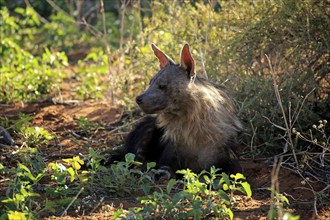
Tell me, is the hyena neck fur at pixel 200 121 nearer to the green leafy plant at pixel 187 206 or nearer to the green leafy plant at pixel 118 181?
the green leafy plant at pixel 118 181

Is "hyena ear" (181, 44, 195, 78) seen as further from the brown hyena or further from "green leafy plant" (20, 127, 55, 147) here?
"green leafy plant" (20, 127, 55, 147)

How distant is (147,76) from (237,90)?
135cm

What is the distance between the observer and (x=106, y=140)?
23.1 feet

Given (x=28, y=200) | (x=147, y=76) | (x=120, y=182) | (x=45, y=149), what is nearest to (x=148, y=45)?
(x=147, y=76)

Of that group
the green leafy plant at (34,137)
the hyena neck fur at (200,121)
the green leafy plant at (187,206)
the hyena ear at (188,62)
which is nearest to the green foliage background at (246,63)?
the hyena neck fur at (200,121)

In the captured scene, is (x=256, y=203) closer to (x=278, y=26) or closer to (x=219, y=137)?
(x=219, y=137)

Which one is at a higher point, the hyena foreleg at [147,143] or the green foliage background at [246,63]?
the green foliage background at [246,63]

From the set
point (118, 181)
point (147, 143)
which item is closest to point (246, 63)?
point (147, 143)

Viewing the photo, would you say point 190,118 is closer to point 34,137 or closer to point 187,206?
point 187,206

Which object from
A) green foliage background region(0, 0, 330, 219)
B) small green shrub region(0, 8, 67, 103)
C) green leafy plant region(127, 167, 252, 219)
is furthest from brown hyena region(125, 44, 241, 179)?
small green shrub region(0, 8, 67, 103)

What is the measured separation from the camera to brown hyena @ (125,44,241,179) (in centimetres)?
569

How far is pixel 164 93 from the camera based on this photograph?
5719 millimetres

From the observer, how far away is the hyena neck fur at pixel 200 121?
5.71 metres

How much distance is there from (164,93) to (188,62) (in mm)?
323
